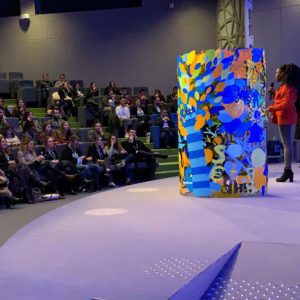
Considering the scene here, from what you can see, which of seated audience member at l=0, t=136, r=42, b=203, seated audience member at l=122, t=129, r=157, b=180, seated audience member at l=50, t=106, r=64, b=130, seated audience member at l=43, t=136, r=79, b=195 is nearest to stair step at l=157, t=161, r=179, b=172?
seated audience member at l=122, t=129, r=157, b=180

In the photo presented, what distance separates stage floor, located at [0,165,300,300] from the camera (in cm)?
254

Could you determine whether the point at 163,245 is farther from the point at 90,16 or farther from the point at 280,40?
the point at 90,16

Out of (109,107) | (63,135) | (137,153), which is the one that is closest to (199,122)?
(137,153)

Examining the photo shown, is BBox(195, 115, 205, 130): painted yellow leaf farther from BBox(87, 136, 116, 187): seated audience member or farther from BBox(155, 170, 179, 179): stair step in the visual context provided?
BBox(155, 170, 179, 179): stair step

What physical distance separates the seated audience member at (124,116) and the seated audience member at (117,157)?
159cm

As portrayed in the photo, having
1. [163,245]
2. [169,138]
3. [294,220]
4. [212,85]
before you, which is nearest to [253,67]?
[212,85]

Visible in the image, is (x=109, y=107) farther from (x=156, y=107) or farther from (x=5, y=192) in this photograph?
(x=5, y=192)

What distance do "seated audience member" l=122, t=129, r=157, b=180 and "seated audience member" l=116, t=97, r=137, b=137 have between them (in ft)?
4.07

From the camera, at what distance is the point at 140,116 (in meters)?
10.9

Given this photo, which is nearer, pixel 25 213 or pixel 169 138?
pixel 25 213

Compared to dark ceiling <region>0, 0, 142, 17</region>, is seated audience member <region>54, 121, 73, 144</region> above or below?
below

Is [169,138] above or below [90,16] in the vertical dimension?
below

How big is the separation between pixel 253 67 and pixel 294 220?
1878 millimetres

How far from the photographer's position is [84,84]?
1400cm
